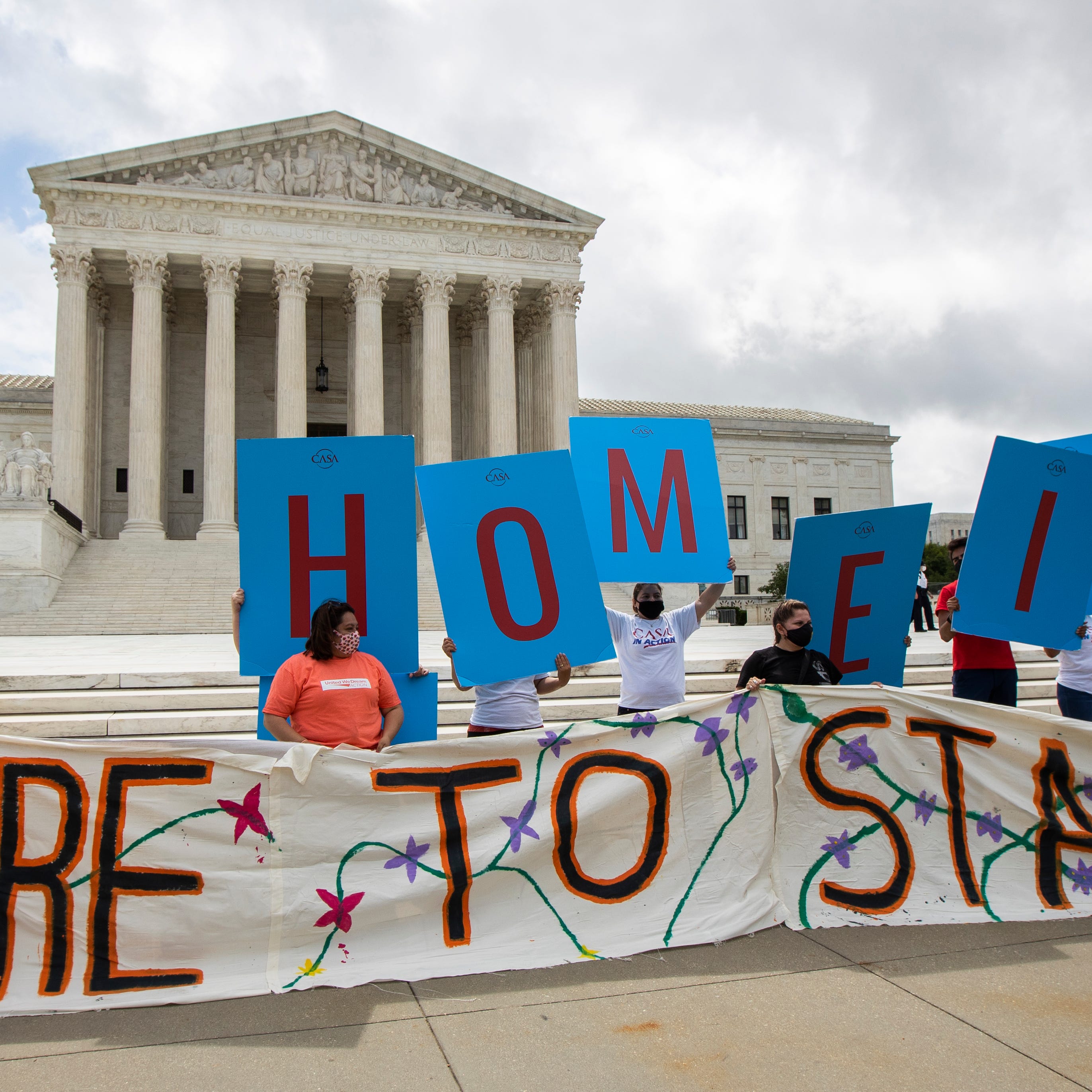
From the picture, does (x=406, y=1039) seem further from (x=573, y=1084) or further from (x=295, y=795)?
(x=295, y=795)

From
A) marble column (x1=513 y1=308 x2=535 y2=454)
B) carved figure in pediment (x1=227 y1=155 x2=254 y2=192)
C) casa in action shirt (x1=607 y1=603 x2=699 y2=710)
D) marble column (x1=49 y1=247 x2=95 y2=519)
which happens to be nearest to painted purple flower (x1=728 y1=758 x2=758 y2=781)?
casa in action shirt (x1=607 y1=603 x2=699 y2=710)

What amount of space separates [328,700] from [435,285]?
31.2m

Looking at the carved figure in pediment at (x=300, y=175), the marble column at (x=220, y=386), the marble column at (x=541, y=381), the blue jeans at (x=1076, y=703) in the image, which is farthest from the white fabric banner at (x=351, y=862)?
the carved figure in pediment at (x=300, y=175)

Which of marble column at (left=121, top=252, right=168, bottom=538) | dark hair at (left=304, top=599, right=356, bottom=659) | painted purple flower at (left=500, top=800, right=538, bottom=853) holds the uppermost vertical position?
marble column at (left=121, top=252, right=168, bottom=538)

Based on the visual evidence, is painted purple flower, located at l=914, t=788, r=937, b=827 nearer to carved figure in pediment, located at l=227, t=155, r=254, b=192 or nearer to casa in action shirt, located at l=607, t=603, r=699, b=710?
casa in action shirt, located at l=607, t=603, r=699, b=710

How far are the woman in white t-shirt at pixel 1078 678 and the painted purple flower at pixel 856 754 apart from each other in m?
2.06

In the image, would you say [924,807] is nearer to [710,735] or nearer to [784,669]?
[784,669]

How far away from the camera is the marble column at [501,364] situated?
1340 inches

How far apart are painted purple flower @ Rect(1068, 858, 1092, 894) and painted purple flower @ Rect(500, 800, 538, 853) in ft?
10.5

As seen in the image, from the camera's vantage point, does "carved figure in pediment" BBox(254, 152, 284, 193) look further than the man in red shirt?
Yes

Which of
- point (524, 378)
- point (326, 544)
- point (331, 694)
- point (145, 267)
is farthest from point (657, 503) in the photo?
point (524, 378)

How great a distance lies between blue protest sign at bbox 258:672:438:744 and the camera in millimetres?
5449

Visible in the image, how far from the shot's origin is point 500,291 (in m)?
34.6

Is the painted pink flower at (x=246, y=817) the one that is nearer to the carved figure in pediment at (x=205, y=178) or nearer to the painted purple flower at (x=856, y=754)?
the painted purple flower at (x=856, y=754)
